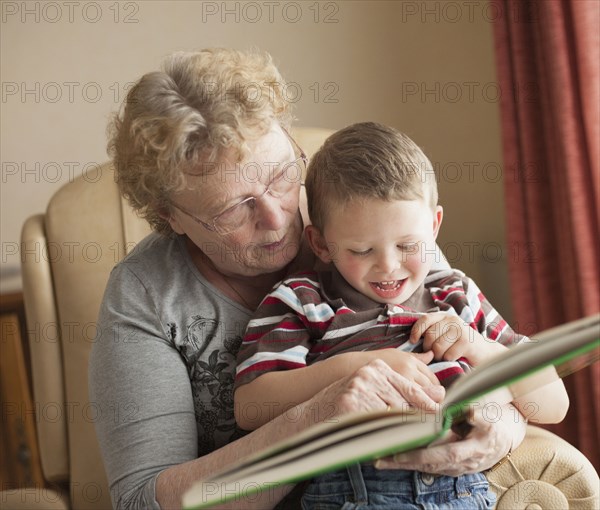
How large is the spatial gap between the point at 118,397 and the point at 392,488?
57 cm

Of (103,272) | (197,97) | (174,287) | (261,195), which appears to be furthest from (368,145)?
(103,272)

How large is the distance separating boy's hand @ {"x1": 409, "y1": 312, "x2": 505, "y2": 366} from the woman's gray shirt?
431 millimetres

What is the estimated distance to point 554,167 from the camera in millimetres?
2502

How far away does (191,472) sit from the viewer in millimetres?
1477

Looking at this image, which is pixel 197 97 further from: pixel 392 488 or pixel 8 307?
pixel 8 307

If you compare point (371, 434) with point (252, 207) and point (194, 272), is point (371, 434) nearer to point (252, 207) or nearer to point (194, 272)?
point (252, 207)

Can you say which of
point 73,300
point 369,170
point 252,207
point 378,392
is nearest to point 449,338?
point 378,392

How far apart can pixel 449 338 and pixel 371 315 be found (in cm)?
16

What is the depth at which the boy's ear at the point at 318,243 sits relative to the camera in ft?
5.23

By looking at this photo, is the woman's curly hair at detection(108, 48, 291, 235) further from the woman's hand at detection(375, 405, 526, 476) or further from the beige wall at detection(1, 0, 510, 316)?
the beige wall at detection(1, 0, 510, 316)

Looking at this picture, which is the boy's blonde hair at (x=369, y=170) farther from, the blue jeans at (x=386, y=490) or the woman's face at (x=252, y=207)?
the blue jeans at (x=386, y=490)

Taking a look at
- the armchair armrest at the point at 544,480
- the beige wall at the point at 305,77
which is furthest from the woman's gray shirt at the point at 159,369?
the beige wall at the point at 305,77

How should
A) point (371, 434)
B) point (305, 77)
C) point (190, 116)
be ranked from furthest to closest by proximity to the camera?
point (305, 77) → point (190, 116) → point (371, 434)

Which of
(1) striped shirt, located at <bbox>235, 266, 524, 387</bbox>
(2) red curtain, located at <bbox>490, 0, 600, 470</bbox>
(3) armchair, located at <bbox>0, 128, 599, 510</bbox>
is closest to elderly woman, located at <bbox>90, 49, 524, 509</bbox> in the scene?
(1) striped shirt, located at <bbox>235, 266, 524, 387</bbox>
